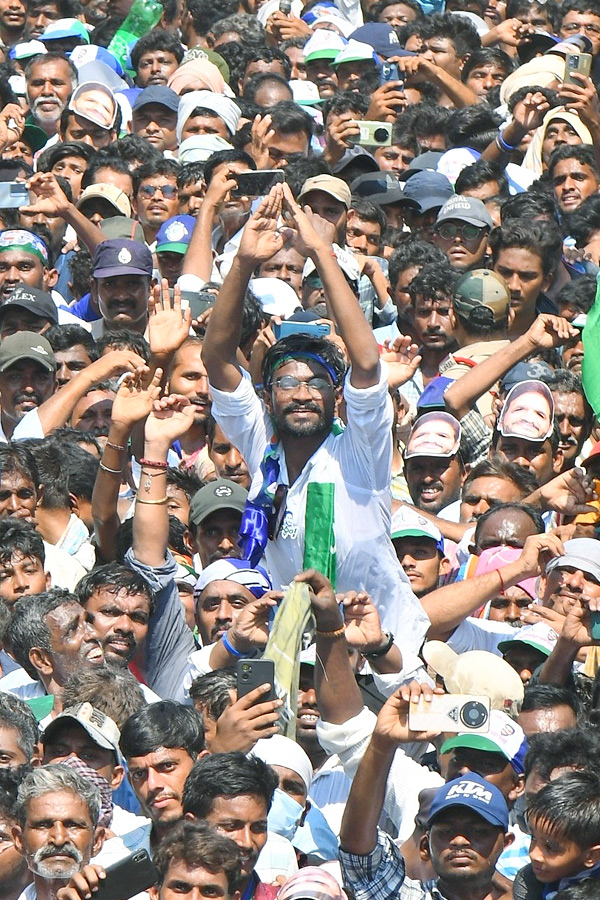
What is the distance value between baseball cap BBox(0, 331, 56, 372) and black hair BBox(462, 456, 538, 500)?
186 cm

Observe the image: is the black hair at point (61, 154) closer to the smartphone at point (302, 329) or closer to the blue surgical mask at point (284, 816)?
the smartphone at point (302, 329)

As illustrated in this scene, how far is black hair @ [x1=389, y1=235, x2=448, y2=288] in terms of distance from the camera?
9.84 m

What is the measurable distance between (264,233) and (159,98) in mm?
4934

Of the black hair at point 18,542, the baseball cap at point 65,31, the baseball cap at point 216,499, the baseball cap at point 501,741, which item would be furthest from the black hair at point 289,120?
the baseball cap at point 501,741

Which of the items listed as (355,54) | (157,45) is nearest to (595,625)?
(355,54)

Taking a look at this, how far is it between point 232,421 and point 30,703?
1157 mm

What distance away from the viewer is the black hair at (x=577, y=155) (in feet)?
35.9

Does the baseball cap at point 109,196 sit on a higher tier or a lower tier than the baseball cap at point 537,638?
lower

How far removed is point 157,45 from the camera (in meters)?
13.0

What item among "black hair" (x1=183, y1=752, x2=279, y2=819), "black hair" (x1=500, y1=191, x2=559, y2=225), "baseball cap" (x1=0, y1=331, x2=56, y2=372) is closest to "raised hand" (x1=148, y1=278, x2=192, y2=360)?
"baseball cap" (x1=0, y1=331, x2=56, y2=372)

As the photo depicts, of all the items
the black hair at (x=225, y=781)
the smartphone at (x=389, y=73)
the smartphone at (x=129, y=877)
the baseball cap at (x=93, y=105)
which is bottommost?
the smartphone at (x=389, y=73)

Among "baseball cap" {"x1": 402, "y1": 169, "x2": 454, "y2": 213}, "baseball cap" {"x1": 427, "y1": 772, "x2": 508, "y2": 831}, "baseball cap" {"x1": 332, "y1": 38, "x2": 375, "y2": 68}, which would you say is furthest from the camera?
"baseball cap" {"x1": 332, "y1": 38, "x2": 375, "y2": 68}

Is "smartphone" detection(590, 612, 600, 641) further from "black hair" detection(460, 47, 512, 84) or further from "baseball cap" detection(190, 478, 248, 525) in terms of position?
"black hair" detection(460, 47, 512, 84)

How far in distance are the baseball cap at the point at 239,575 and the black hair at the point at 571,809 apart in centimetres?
185
